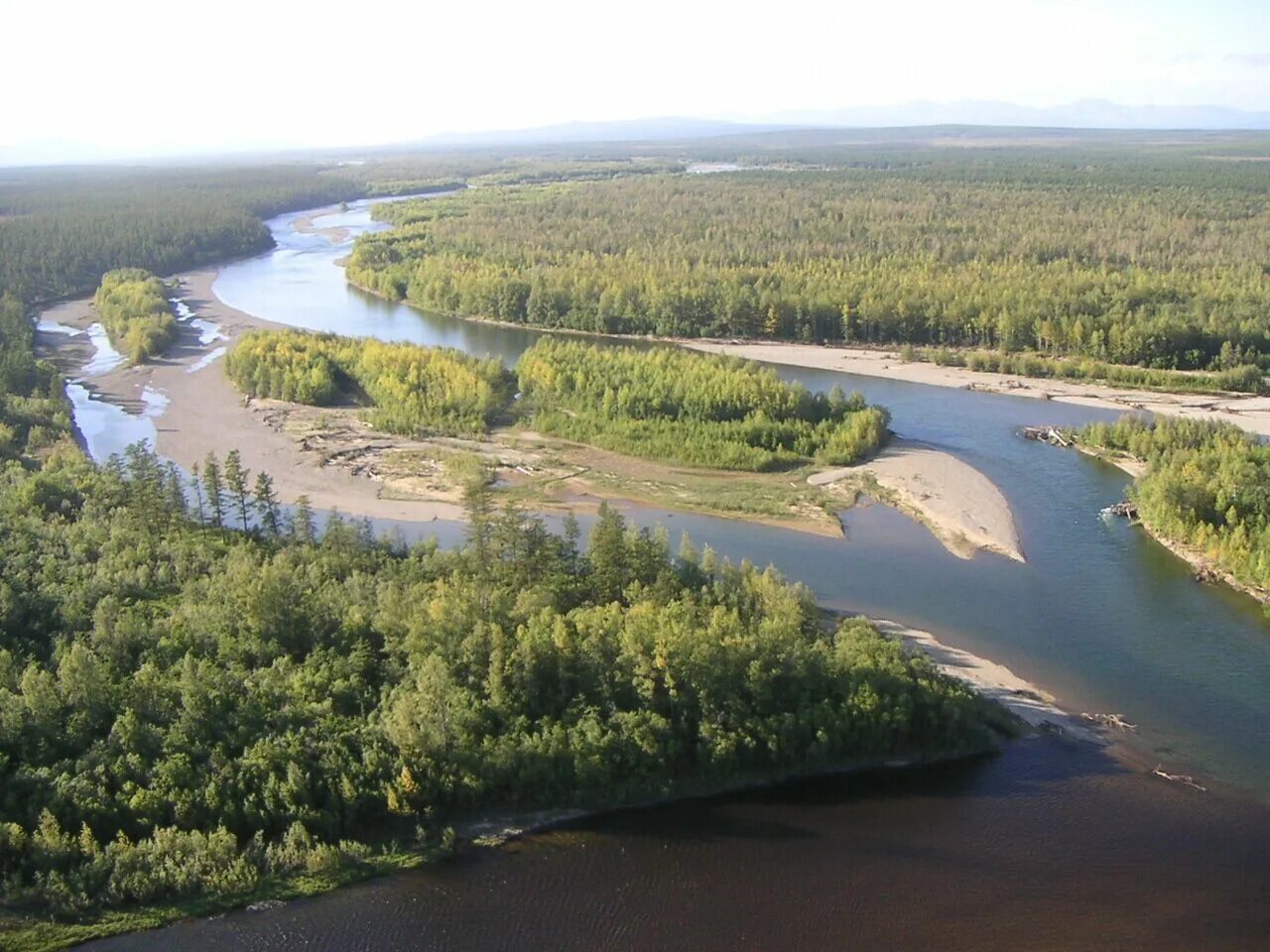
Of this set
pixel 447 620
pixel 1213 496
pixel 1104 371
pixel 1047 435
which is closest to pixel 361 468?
pixel 447 620

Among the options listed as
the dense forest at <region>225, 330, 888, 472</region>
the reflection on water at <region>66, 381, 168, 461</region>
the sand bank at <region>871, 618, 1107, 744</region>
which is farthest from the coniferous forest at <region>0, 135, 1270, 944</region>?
the reflection on water at <region>66, 381, 168, 461</region>

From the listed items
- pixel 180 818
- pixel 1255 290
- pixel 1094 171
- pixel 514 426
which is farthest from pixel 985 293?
pixel 1094 171

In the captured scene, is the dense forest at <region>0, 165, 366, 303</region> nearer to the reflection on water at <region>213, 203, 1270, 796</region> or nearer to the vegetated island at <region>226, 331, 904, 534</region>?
the vegetated island at <region>226, 331, 904, 534</region>

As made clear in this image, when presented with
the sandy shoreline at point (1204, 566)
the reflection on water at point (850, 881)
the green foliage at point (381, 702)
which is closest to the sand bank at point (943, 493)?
the sandy shoreline at point (1204, 566)

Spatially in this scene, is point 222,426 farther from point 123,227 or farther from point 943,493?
point 123,227

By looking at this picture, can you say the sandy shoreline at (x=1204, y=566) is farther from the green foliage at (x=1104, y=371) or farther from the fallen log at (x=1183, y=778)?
the green foliage at (x=1104, y=371)

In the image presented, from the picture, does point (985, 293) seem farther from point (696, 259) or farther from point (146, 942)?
point (146, 942)
